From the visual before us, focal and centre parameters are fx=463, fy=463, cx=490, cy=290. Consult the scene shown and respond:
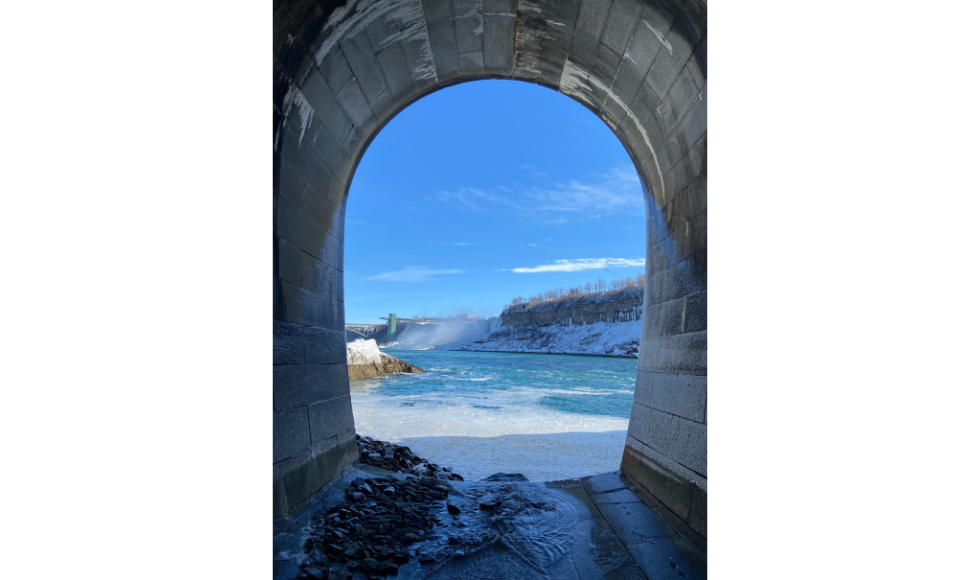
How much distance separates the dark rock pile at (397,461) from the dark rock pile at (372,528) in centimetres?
93

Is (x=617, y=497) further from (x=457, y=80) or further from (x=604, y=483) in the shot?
(x=457, y=80)

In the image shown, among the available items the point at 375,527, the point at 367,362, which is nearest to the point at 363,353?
the point at 367,362

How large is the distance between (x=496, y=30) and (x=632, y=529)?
5.14m

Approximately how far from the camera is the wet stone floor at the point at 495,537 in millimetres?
3416

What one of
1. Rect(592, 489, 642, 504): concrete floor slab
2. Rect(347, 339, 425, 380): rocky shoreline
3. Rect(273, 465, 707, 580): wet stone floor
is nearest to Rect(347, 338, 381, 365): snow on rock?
Rect(347, 339, 425, 380): rocky shoreline

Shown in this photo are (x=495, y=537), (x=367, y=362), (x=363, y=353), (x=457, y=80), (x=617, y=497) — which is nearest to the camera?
(x=495, y=537)

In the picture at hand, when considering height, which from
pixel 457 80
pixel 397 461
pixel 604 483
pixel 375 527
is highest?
pixel 457 80

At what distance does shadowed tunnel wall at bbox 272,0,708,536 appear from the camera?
12.6 feet

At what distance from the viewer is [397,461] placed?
659 cm

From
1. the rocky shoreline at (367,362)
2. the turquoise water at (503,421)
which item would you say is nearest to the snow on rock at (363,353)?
the rocky shoreline at (367,362)

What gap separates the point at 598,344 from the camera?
68625mm

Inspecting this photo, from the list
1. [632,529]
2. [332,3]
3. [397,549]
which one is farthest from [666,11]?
[397,549]

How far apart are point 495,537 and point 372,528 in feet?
3.49

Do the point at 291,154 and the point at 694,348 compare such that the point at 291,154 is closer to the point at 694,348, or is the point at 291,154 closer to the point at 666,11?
the point at 666,11
